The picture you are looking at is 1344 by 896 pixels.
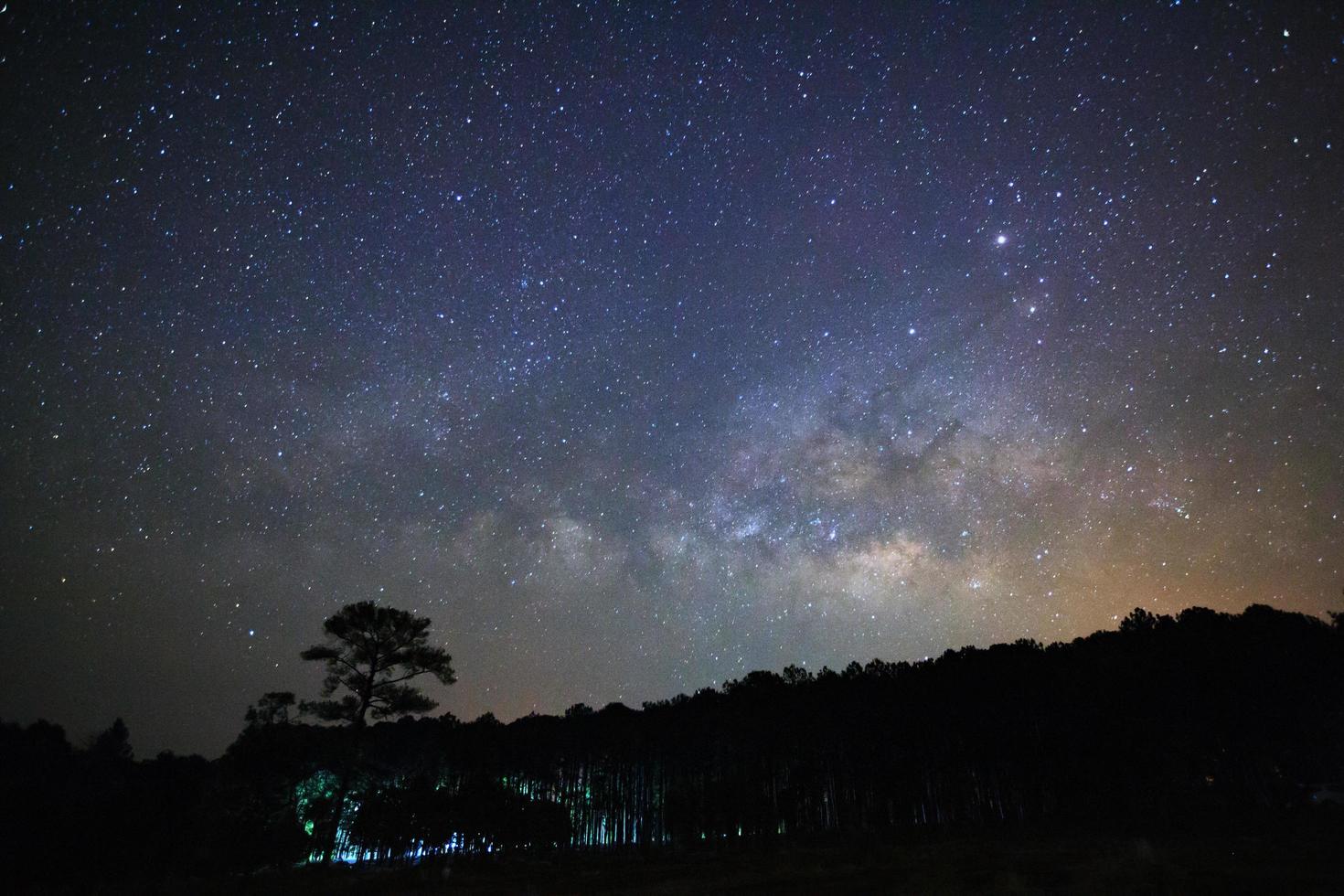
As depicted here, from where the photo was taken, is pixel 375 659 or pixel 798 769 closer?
pixel 375 659

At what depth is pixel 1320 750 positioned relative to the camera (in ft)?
116

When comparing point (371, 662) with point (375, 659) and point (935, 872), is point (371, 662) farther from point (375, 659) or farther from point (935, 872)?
point (935, 872)

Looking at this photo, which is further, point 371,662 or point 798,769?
point 798,769

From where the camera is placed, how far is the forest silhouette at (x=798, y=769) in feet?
90.9

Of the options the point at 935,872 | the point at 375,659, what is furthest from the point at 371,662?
the point at 935,872

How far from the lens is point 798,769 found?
48.6 m

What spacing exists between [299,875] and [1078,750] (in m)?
41.7

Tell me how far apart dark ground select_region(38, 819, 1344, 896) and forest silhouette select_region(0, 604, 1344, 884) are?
142 inches

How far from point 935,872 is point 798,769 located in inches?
1156

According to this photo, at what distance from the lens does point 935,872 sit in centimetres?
2106

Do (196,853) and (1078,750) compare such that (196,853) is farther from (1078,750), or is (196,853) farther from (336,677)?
(1078,750)

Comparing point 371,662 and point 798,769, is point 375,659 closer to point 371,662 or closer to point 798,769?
point 371,662

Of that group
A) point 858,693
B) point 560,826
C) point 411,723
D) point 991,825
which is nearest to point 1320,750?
point 991,825

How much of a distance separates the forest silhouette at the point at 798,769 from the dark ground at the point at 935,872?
3596mm
